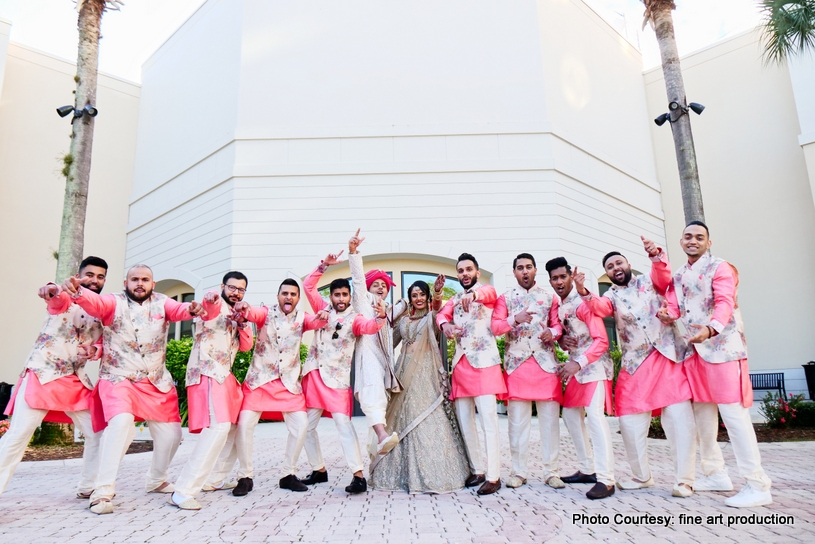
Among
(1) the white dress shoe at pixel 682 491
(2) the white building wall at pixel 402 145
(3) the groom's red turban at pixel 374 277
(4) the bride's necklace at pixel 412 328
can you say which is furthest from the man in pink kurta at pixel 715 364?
(2) the white building wall at pixel 402 145

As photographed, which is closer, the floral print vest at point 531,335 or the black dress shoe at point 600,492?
the black dress shoe at point 600,492

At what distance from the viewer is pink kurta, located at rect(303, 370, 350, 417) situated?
4602mm

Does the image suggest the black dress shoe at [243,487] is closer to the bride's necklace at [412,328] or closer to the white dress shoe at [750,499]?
the bride's necklace at [412,328]

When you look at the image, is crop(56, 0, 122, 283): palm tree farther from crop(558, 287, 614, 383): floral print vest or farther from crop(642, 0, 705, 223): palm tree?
crop(642, 0, 705, 223): palm tree

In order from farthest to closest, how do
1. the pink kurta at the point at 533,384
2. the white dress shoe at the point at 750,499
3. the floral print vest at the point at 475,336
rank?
the floral print vest at the point at 475,336
the pink kurta at the point at 533,384
the white dress shoe at the point at 750,499

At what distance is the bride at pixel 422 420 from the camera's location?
4.44 m

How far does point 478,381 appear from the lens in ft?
15.0

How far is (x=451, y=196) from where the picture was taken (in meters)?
10.7

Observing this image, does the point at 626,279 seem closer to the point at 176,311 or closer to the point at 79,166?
the point at 176,311

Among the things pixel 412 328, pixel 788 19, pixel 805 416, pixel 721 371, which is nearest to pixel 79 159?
pixel 412 328

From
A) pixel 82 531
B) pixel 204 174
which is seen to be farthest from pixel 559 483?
pixel 204 174

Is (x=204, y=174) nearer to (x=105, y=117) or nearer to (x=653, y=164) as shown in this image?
(x=105, y=117)

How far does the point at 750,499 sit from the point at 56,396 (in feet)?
15.8

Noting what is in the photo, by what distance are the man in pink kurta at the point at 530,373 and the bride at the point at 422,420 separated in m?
0.50
